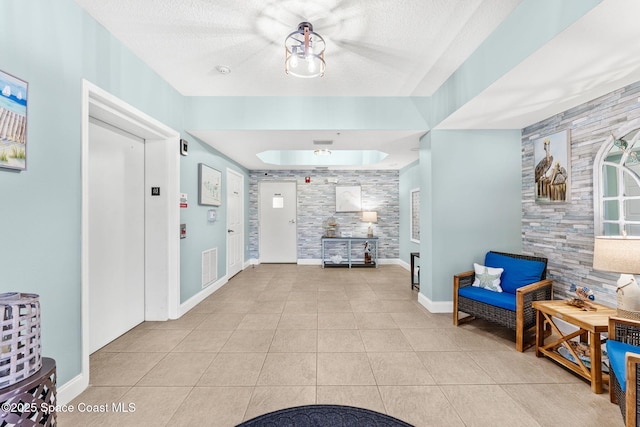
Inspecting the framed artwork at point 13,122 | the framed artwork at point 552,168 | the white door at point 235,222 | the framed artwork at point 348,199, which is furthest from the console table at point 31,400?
the framed artwork at point 348,199

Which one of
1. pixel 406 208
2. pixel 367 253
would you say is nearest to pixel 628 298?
pixel 406 208

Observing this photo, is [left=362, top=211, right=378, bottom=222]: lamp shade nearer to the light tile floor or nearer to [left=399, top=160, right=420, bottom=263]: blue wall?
[left=399, top=160, right=420, bottom=263]: blue wall

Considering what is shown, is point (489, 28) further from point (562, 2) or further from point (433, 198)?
point (433, 198)

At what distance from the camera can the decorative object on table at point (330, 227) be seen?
6.50 metres

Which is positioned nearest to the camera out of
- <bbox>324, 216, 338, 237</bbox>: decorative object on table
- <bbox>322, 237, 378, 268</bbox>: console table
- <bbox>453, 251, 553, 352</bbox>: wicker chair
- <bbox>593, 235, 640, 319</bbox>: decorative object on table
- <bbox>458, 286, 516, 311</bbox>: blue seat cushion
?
<bbox>593, 235, 640, 319</bbox>: decorative object on table

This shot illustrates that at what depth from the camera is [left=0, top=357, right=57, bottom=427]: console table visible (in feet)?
3.42

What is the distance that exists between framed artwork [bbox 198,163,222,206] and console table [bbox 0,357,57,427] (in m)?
2.79

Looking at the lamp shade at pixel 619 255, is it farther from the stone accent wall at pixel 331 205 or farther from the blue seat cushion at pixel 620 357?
the stone accent wall at pixel 331 205

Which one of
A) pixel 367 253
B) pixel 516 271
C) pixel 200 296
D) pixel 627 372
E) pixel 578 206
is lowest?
pixel 200 296

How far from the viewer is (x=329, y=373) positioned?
83.8 inches

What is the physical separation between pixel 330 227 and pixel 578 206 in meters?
4.51

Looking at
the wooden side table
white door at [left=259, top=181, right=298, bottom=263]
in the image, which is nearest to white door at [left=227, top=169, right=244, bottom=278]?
white door at [left=259, top=181, right=298, bottom=263]

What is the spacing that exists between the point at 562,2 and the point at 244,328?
369 cm

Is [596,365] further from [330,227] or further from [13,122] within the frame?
[330,227]
